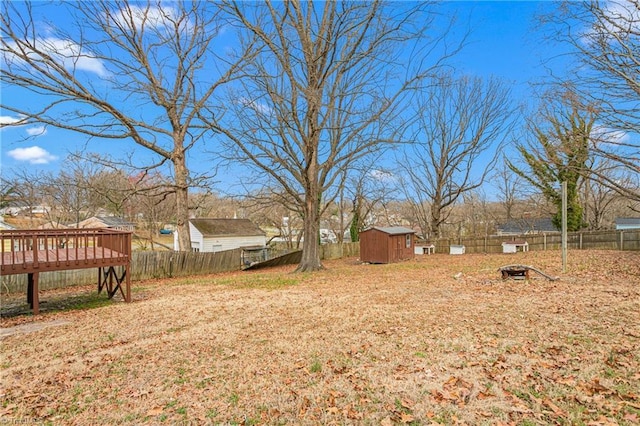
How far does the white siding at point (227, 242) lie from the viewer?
83.5ft

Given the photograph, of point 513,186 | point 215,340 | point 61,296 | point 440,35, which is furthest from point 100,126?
point 513,186

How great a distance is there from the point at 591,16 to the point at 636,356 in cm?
737

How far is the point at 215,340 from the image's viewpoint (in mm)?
4766

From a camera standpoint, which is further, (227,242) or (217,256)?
(227,242)

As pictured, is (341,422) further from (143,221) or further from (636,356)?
(143,221)

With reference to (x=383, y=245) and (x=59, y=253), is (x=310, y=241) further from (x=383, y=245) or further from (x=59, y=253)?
(x=59, y=253)

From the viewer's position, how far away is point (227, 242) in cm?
2644

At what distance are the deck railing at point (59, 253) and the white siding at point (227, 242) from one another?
1706 centimetres

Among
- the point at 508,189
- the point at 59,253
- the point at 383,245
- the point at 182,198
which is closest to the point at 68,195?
the point at 182,198

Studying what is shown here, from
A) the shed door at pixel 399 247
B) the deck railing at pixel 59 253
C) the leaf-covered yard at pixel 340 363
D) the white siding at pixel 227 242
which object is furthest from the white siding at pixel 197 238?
the leaf-covered yard at pixel 340 363

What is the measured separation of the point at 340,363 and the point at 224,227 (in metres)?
24.4

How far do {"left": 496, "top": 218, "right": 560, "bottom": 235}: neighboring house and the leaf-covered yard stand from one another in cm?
2806

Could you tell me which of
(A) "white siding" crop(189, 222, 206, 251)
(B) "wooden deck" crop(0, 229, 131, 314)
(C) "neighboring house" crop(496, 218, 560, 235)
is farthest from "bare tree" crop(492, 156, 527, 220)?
(B) "wooden deck" crop(0, 229, 131, 314)

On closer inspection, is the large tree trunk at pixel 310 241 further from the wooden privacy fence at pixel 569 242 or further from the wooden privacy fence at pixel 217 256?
the wooden privacy fence at pixel 569 242
